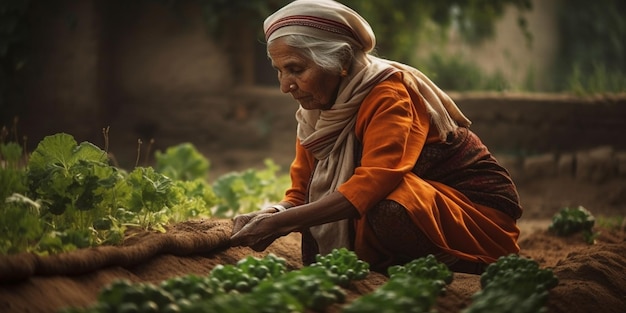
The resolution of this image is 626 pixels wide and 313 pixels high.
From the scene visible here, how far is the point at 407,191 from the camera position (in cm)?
398

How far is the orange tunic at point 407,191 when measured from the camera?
3932 millimetres

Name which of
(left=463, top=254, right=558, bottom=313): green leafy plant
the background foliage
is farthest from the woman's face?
the background foliage

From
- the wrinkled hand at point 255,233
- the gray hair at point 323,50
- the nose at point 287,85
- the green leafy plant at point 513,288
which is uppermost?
the gray hair at point 323,50

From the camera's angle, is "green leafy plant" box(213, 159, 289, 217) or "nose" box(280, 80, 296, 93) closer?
"nose" box(280, 80, 296, 93)

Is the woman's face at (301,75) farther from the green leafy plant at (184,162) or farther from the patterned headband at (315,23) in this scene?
the green leafy plant at (184,162)

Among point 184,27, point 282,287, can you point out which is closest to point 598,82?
point 184,27

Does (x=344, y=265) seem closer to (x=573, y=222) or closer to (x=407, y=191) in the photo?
(x=407, y=191)

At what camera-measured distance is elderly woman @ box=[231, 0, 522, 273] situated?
3.96 metres

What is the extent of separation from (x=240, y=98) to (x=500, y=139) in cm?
286

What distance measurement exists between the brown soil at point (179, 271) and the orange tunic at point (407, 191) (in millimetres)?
190

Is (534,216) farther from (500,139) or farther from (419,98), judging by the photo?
(419,98)

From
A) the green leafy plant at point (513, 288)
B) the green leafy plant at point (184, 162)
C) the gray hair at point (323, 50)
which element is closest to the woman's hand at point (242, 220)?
the gray hair at point (323, 50)

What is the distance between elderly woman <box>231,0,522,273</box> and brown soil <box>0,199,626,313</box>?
0.59 ft

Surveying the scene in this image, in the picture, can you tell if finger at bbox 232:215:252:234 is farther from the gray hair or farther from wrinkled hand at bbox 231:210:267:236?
the gray hair
